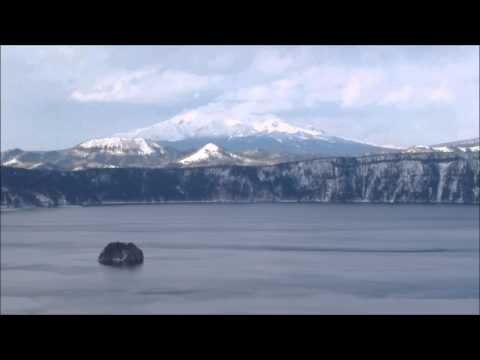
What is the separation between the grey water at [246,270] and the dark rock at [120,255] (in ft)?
5.61

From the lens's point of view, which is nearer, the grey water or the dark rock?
the grey water

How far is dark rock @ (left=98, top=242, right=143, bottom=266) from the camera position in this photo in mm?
89750

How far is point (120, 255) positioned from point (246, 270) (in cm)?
1966

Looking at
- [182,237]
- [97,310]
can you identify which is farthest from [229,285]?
A: [182,237]

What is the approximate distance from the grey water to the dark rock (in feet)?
5.61

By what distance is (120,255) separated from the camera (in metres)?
92.1

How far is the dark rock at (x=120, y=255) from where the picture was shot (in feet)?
294

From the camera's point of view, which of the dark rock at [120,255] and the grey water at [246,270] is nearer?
the grey water at [246,270]

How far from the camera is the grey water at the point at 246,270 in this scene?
58.8 m
